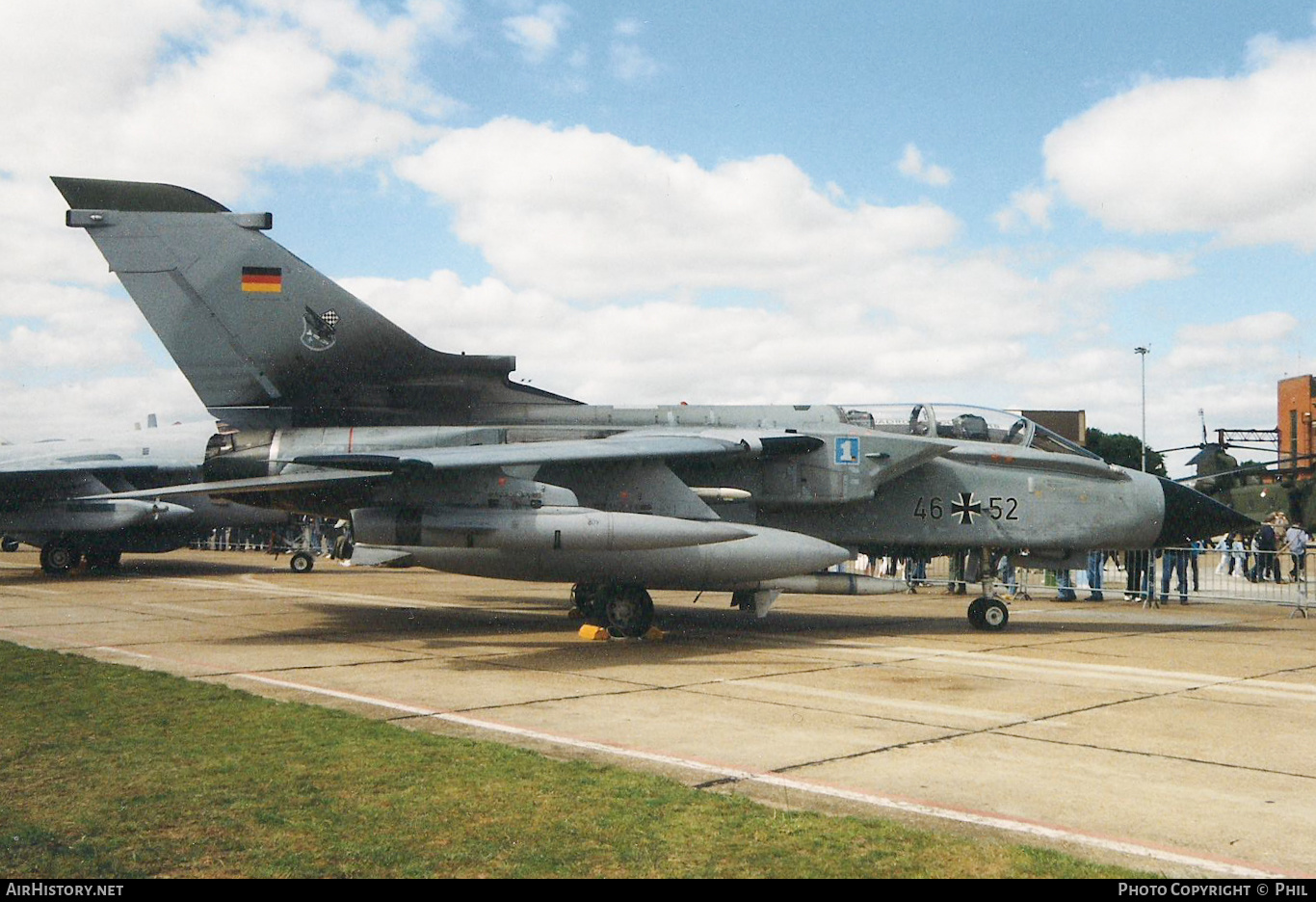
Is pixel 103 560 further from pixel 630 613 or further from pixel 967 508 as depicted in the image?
pixel 967 508

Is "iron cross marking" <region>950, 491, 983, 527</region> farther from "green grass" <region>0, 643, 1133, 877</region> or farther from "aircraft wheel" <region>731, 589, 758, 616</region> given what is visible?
"green grass" <region>0, 643, 1133, 877</region>

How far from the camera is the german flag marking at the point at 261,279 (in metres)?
12.9

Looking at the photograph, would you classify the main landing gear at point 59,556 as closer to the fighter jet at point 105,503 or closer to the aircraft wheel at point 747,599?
the fighter jet at point 105,503

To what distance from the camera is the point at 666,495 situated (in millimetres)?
12406

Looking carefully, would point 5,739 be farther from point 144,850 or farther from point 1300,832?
Result: point 1300,832

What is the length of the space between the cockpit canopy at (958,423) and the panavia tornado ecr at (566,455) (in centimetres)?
3

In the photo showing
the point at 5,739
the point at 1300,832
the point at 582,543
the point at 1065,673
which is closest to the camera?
the point at 1300,832

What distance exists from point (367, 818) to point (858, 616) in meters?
12.2

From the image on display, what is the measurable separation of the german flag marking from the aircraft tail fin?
0.01 metres

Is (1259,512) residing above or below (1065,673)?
above

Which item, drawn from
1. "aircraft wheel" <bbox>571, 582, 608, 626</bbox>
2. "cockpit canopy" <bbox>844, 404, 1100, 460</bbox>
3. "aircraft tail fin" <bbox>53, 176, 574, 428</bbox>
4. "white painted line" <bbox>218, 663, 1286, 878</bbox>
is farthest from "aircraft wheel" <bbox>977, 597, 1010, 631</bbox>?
"white painted line" <bbox>218, 663, 1286, 878</bbox>

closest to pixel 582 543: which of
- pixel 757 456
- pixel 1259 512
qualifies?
pixel 757 456

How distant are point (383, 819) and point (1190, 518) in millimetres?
12113

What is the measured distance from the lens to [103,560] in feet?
83.6
